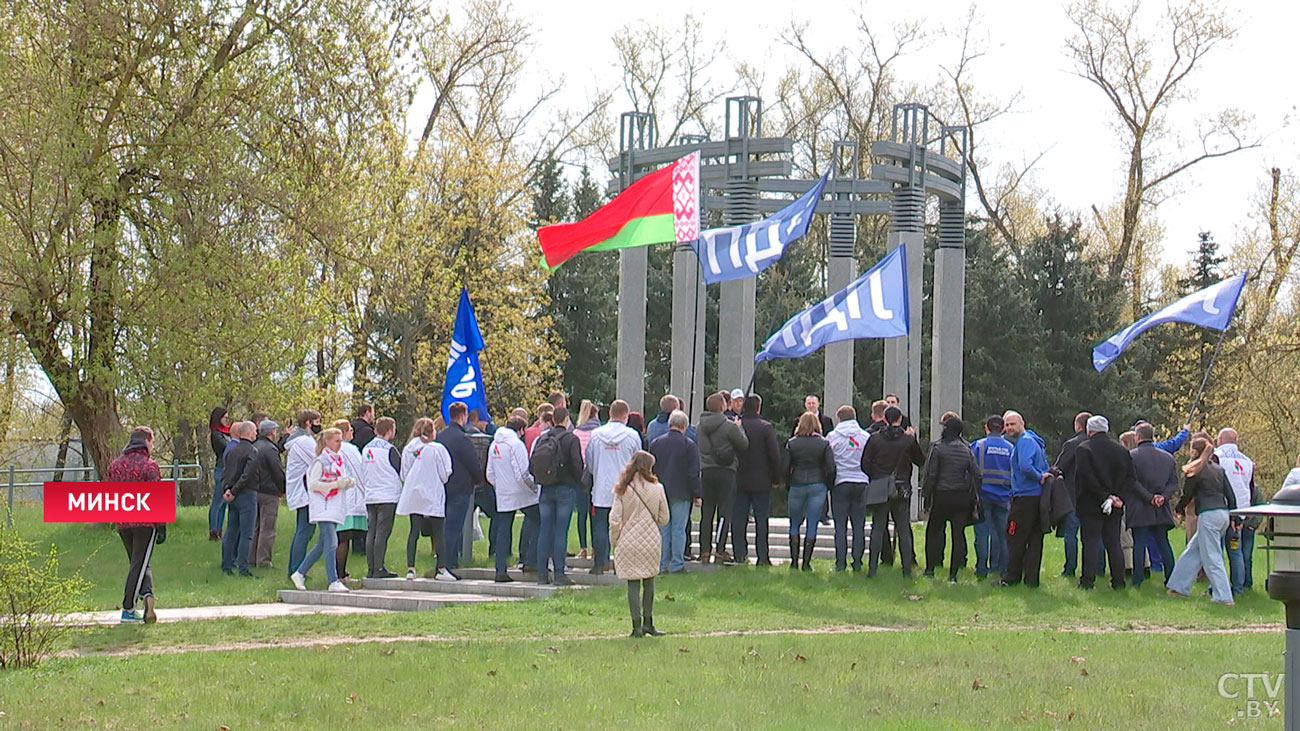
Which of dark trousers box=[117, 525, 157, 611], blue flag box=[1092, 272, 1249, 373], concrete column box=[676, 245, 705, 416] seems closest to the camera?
dark trousers box=[117, 525, 157, 611]

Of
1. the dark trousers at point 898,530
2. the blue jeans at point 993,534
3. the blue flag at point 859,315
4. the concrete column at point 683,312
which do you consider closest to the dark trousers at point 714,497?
the blue flag at point 859,315

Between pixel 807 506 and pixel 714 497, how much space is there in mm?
1052

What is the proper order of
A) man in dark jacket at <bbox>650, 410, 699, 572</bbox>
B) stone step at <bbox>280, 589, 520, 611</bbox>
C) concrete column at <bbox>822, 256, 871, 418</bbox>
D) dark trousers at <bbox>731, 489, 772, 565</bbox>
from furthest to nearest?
concrete column at <bbox>822, 256, 871, 418</bbox>
dark trousers at <bbox>731, 489, 772, 565</bbox>
man in dark jacket at <bbox>650, 410, 699, 572</bbox>
stone step at <bbox>280, 589, 520, 611</bbox>

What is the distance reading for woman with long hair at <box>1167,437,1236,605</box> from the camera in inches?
590

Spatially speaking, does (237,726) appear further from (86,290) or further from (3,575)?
(86,290)

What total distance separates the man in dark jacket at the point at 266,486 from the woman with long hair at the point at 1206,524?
991cm

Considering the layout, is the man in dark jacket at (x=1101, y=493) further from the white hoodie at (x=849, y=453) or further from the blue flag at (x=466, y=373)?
the blue flag at (x=466, y=373)

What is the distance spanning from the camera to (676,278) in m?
24.7

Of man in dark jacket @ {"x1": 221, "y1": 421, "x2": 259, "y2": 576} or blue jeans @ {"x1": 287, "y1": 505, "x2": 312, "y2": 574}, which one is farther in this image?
man in dark jacket @ {"x1": 221, "y1": 421, "x2": 259, "y2": 576}

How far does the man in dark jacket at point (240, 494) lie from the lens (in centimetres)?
1694

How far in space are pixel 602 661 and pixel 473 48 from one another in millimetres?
32019

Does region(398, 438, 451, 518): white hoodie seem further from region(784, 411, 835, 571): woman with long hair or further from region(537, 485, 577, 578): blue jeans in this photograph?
region(784, 411, 835, 571): woman with long hair

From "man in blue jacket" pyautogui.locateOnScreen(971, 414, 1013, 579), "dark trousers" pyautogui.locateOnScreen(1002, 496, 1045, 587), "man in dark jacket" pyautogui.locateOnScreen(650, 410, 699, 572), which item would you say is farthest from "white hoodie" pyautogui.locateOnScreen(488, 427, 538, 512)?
"dark trousers" pyautogui.locateOnScreen(1002, 496, 1045, 587)

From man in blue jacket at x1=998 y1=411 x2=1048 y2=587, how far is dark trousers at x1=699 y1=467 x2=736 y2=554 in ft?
9.81
